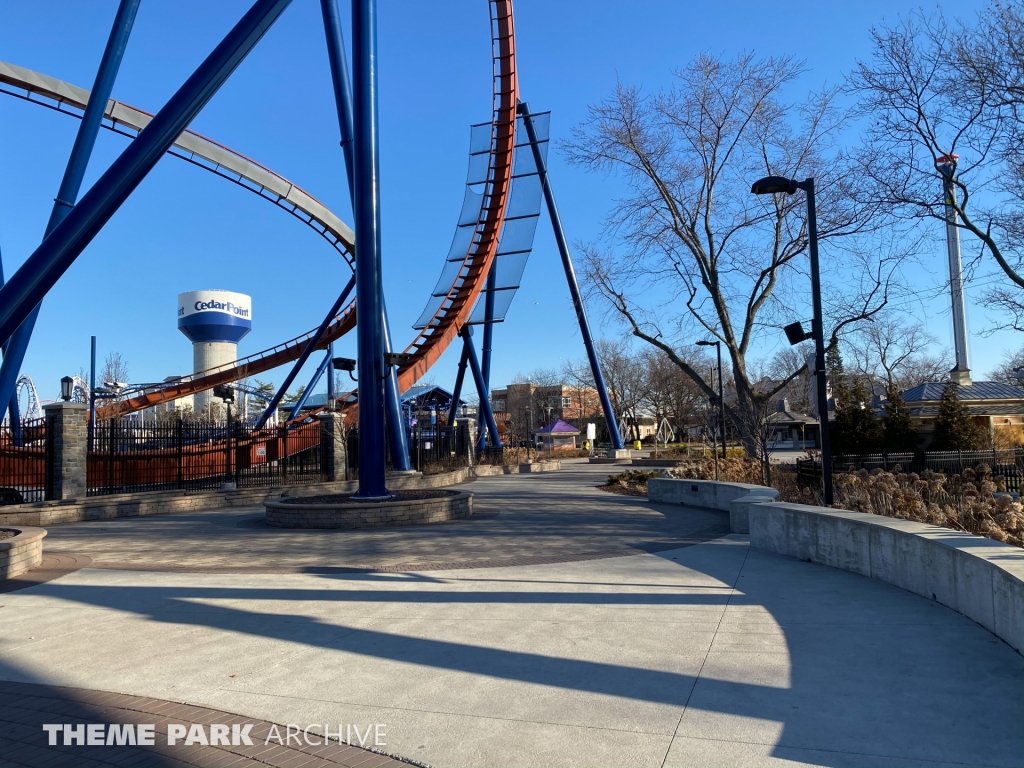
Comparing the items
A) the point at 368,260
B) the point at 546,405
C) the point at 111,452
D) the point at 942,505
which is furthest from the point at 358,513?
the point at 546,405

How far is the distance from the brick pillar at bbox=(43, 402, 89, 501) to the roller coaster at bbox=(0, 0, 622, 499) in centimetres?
247

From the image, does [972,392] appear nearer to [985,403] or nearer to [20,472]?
[985,403]

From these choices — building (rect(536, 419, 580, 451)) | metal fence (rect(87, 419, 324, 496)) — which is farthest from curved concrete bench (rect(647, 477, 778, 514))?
building (rect(536, 419, 580, 451))

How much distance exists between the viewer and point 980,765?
3.45 metres

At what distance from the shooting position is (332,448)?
73.0ft

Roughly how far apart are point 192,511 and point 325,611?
40.7 feet

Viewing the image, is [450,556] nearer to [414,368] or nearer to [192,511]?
[192,511]

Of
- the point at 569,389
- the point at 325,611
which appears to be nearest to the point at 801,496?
the point at 325,611

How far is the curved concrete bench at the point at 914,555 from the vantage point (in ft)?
17.6

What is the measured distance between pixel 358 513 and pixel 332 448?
30.2ft

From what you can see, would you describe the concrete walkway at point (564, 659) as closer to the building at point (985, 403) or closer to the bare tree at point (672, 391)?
the building at point (985, 403)

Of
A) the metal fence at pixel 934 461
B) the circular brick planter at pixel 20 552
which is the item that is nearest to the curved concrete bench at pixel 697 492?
the metal fence at pixel 934 461

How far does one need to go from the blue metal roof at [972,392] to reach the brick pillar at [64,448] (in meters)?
34.5

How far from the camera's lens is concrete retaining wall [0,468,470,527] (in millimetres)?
15055
